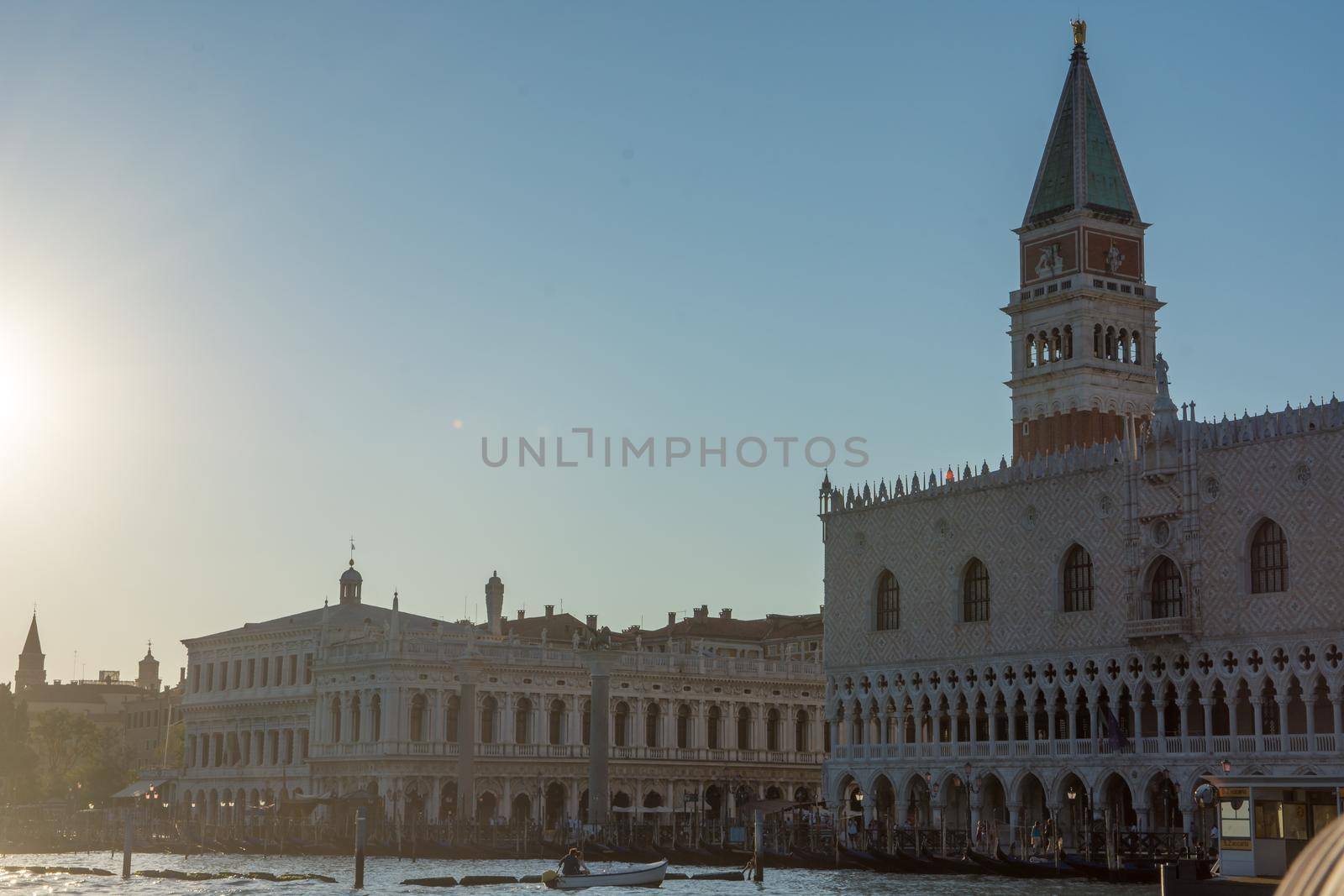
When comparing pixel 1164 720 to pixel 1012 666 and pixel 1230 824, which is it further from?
pixel 1230 824

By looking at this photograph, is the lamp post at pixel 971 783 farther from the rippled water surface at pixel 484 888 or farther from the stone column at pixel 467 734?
the stone column at pixel 467 734

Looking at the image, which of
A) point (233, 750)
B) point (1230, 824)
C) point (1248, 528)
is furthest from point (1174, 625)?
point (233, 750)

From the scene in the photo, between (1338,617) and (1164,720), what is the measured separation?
696 centimetres

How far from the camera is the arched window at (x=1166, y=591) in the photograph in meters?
50.7

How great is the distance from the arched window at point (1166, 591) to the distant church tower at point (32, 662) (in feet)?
357

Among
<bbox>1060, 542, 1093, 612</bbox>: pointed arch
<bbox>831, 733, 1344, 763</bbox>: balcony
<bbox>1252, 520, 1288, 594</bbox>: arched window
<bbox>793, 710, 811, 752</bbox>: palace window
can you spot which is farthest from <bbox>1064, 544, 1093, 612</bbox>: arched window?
<bbox>793, 710, 811, 752</bbox>: palace window

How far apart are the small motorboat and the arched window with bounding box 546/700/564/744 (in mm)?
31699

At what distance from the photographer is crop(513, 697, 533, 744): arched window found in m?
74.2

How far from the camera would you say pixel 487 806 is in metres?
72.1

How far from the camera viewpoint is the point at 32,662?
143m

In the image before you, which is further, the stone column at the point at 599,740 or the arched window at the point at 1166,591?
the stone column at the point at 599,740

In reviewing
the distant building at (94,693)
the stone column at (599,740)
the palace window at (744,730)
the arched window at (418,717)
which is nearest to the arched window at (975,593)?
the stone column at (599,740)

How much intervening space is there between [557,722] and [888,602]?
2045 centimetres

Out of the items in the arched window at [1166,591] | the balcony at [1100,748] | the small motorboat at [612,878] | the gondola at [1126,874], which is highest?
the arched window at [1166,591]
